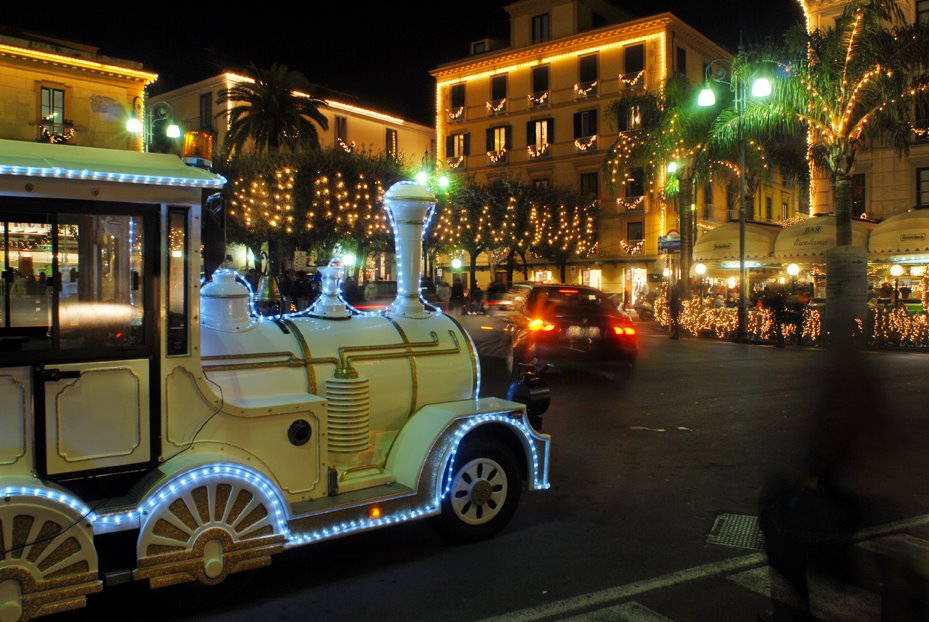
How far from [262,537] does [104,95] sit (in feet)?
94.0

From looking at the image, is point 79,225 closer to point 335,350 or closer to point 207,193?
point 207,193

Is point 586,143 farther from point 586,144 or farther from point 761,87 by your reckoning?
point 761,87

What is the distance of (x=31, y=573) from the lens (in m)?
3.49

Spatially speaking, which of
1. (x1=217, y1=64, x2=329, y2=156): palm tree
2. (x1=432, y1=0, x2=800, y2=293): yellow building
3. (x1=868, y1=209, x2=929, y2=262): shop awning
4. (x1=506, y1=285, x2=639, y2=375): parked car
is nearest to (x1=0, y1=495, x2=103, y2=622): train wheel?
(x1=506, y1=285, x2=639, y2=375): parked car

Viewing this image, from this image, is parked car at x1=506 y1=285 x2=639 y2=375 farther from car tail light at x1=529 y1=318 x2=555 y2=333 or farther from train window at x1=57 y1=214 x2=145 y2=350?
train window at x1=57 y1=214 x2=145 y2=350

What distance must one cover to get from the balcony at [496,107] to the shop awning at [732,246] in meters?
24.8

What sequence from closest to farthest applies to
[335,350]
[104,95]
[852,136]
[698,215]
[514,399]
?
1. [335,350]
2. [514,399]
3. [852,136]
4. [104,95]
5. [698,215]

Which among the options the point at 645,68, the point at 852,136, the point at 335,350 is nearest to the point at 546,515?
the point at 335,350

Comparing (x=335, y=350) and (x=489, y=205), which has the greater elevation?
(x=489, y=205)

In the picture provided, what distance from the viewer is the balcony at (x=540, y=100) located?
46.7 m

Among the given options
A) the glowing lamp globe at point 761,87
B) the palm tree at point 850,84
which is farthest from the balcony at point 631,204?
the glowing lamp globe at point 761,87

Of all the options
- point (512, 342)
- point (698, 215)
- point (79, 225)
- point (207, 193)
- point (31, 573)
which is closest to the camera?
point (31, 573)

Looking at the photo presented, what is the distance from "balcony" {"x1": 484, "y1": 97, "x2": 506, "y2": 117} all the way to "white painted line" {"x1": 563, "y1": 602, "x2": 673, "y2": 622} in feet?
153

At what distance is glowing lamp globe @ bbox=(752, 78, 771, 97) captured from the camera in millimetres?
19234
